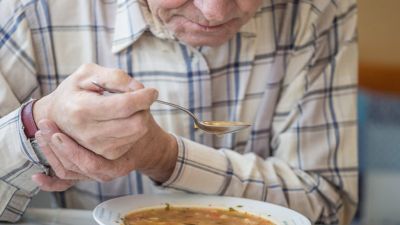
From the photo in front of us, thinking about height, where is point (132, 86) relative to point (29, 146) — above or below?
above

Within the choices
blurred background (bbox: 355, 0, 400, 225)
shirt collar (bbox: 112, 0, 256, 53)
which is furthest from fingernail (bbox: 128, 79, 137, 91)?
blurred background (bbox: 355, 0, 400, 225)

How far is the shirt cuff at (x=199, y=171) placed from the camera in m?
1.37

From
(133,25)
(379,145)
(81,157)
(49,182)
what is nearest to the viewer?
(81,157)

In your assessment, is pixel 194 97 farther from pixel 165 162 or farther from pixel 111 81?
pixel 111 81

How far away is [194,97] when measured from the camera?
5.10 ft

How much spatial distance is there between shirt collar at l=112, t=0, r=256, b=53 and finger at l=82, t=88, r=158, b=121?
43 cm

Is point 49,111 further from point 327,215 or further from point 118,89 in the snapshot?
point 327,215

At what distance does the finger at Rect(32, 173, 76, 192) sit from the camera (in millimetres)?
1265

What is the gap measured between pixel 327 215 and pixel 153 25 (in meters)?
0.57

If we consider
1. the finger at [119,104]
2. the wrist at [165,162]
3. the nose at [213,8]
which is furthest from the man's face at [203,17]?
the finger at [119,104]

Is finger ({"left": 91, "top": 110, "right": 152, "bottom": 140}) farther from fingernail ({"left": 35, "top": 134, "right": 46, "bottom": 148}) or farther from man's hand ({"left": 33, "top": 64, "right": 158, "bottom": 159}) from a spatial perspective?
fingernail ({"left": 35, "top": 134, "right": 46, "bottom": 148})

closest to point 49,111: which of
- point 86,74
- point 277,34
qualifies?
point 86,74

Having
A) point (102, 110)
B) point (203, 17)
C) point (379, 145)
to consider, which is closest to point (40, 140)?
point (102, 110)

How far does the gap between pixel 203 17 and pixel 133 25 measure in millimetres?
191
